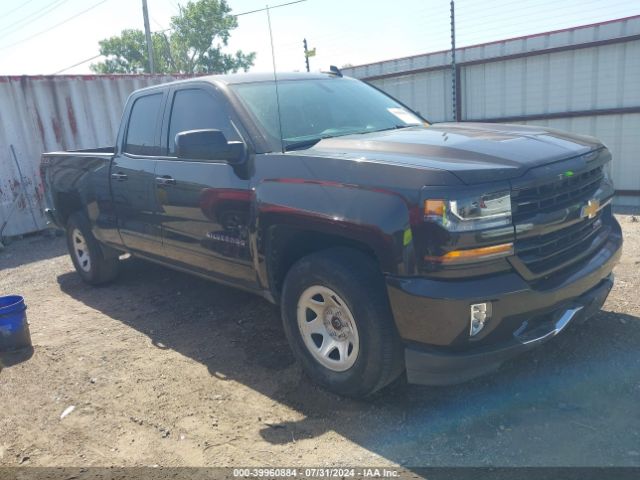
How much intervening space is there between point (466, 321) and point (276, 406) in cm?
→ 133

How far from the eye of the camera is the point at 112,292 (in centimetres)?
592

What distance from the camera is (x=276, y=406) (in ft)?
10.8

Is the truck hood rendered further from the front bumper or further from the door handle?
the door handle

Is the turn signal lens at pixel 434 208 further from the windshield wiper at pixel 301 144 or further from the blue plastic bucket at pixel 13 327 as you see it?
the blue plastic bucket at pixel 13 327

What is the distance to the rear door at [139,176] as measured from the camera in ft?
15.0

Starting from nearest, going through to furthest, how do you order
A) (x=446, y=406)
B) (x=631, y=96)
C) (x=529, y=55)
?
1. (x=446, y=406)
2. (x=631, y=96)
3. (x=529, y=55)

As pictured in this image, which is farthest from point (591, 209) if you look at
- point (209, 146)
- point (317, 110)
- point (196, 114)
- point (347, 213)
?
point (196, 114)

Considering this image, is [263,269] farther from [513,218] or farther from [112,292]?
[112,292]

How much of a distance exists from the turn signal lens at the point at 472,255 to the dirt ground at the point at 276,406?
955 mm

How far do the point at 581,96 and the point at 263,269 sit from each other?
7255mm

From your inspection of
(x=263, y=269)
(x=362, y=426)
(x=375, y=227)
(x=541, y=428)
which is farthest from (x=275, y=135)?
(x=541, y=428)

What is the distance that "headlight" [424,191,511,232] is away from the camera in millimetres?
2562

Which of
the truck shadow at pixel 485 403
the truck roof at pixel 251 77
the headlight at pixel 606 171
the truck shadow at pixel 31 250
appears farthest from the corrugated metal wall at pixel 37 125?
the headlight at pixel 606 171

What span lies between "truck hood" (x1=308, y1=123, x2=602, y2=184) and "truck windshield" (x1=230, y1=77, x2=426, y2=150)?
0.24m
